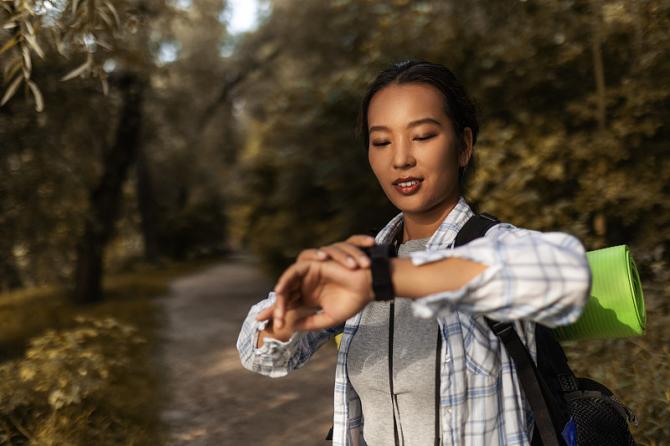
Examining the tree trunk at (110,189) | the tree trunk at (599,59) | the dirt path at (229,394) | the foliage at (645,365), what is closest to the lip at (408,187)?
the foliage at (645,365)

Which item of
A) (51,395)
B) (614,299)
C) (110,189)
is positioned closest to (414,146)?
(614,299)

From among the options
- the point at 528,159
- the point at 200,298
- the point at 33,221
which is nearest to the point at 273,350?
the point at 528,159

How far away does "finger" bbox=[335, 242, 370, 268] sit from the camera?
1.19 m

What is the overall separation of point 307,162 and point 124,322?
4.05 meters

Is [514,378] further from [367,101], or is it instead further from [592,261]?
[367,101]

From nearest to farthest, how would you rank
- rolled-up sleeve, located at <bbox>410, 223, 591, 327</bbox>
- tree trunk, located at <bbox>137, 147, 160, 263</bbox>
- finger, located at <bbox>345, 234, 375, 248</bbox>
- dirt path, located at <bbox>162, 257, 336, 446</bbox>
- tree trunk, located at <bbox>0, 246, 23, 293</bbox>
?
rolled-up sleeve, located at <bbox>410, 223, 591, 327</bbox>
finger, located at <bbox>345, 234, 375, 248</bbox>
dirt path, located at <bbox>162, 257, 336, 446</bbox>
tree trunk, located at <bbox>0, 246, 23, 293</bbox>
tree trunk, located at <bbox>137, 147, 160, 263</bbox>

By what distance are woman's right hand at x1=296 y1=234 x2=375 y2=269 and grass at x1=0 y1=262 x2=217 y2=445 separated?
151 inches

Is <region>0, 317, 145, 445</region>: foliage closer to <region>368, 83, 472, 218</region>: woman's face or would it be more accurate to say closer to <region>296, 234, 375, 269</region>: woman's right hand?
<region>368, 83, 472, 218</region>: woman's face

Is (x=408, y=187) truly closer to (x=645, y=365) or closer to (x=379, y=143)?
(x=379, y=143)

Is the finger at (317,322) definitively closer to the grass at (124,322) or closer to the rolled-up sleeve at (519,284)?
the rolled-up sleeve at (519,284)

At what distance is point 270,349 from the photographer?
5.18 feet

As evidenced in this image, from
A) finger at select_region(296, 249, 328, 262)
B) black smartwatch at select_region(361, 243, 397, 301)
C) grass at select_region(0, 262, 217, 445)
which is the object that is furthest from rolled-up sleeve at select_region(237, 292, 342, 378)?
grass at select_region(0, 262, 217, 445)

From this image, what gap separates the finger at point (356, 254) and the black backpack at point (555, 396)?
434 millimetres

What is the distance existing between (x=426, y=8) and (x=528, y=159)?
3.84 meters
